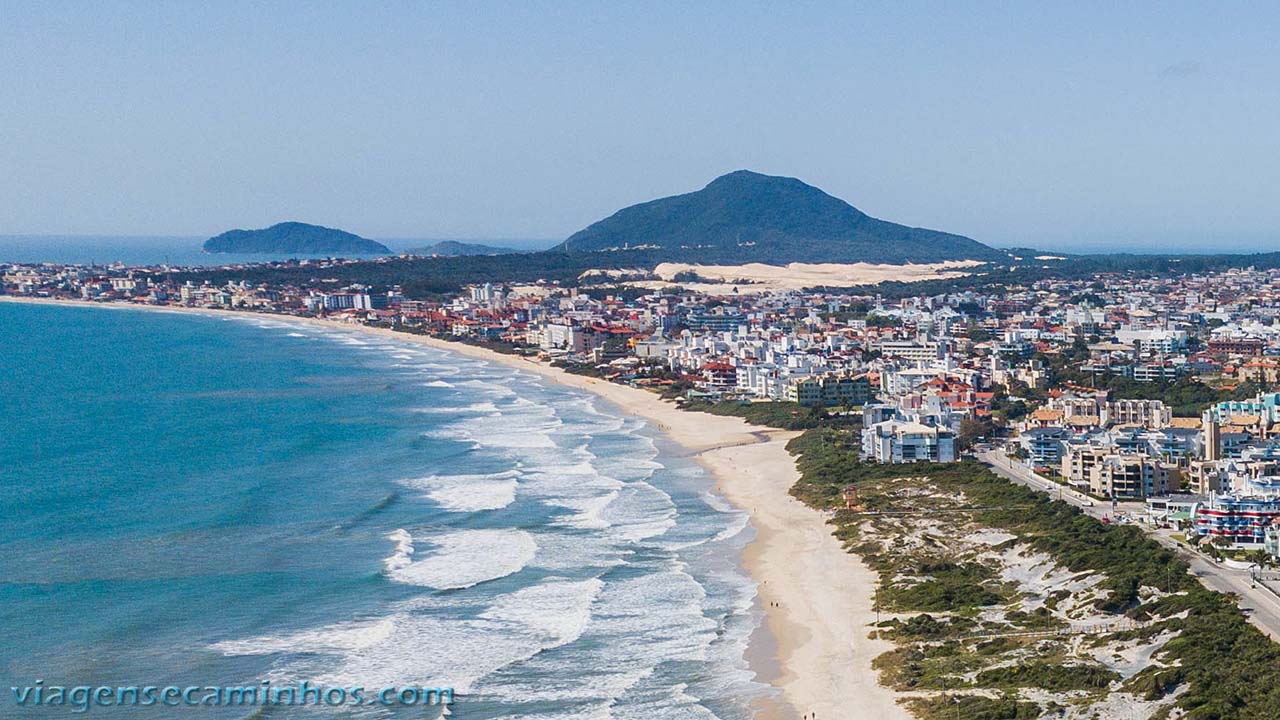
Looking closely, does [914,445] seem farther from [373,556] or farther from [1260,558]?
[373,556]

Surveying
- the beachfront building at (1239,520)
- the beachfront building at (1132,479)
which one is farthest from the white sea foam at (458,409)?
the beachfront building at (1239,520)

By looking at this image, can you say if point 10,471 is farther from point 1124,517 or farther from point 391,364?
point 391,364

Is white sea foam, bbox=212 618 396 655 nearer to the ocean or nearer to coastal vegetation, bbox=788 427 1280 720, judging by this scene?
the ocean

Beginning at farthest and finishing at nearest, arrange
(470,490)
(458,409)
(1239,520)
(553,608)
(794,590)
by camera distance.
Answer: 1. (458,409)
2. (470,490)
3. (1239,520)
4. (794,590)
5. (553,608)

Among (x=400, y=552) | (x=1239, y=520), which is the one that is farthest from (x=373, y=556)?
(x=1239, y=520)

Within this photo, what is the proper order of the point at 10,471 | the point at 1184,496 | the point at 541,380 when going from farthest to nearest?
the point at 541,380 → the point at 10,471 → the point at 1184,496

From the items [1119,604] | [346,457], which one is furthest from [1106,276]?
[1119,604]

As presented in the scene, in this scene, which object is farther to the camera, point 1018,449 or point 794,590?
point 1018,449
